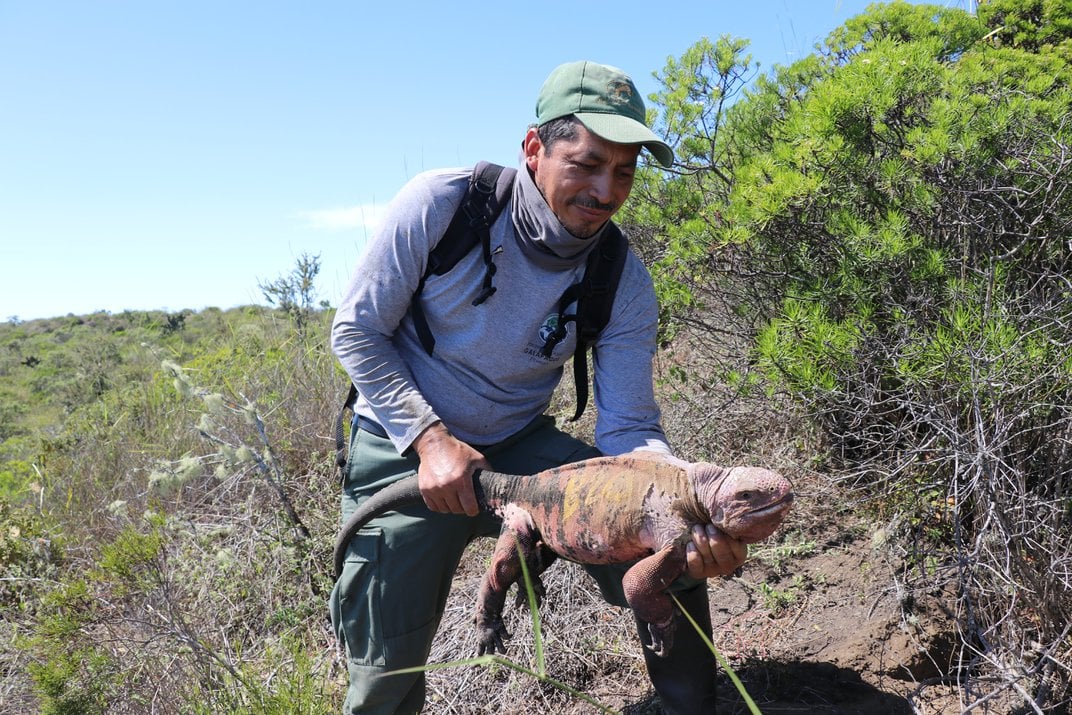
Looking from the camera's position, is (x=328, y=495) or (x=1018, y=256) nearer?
(x=1018, y=256)

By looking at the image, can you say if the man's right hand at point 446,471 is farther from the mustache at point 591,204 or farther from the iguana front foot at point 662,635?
the mustache at point 591,204

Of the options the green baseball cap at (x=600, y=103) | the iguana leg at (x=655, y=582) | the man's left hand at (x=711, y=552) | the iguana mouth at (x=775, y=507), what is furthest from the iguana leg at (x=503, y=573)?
the green baseball cap at (x=600, y=103)

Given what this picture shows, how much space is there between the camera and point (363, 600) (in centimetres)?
277

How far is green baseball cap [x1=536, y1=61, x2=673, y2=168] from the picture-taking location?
243 cm

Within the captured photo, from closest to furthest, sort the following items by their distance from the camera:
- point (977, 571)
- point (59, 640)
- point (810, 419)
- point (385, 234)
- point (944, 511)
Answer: point (385, 234)
point (977, 571)
point (59, 640)
point (944, 511)
point (810, 419)

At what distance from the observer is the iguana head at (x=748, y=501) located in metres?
1.69

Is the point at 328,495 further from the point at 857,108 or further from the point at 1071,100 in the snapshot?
the point at 1071,100

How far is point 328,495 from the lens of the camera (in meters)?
4.88

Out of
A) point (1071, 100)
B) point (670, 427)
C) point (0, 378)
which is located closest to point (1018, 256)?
point (1071, 100)

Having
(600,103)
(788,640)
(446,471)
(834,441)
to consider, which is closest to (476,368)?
(446,471)

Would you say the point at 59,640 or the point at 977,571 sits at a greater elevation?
the point at 59,640

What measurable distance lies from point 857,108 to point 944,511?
1757 millimetres

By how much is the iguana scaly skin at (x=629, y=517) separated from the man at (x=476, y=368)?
27 cm

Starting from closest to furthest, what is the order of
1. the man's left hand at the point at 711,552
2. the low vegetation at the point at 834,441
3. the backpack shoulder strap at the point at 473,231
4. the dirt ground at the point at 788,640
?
the man's left hand at the point at 711,552, the backpack shoulder strap at the point at 473,231, the low vegetation at the point at 834,441, the dirt ground at the point at 788,640
